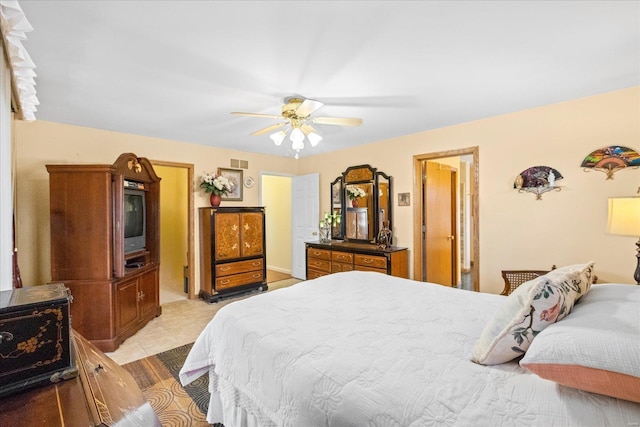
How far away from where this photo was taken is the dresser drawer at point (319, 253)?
4443mm

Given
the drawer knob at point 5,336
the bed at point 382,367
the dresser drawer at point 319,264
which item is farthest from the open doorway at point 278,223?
the drawer knob at point 5,336

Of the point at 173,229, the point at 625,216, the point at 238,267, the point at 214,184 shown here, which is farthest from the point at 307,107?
the point at 173,229

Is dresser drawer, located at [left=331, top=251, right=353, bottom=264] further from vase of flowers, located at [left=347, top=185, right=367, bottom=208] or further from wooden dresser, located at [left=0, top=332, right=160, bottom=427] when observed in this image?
wooden dresser, located at [left=0, top=332, right=160, bottom=427]

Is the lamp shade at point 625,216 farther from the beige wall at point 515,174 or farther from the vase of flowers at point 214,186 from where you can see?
the vase of flowers at point 214,186

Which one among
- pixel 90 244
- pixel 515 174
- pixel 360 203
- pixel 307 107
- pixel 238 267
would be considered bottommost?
pixel 238 267

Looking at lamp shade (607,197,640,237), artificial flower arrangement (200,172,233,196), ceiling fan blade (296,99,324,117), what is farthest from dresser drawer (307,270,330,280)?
lamp shade (607,197,640,237)

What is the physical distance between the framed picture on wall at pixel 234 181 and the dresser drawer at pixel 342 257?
1.99 meters

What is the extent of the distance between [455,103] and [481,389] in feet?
8.73

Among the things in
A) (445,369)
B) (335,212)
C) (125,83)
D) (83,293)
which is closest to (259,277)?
(335,212)

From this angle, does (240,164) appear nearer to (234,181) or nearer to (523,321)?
(234,181)

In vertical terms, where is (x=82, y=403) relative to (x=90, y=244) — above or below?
below

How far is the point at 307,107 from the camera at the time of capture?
2250 mm

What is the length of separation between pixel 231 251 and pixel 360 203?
7.28ft

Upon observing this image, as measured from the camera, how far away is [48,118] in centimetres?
317
